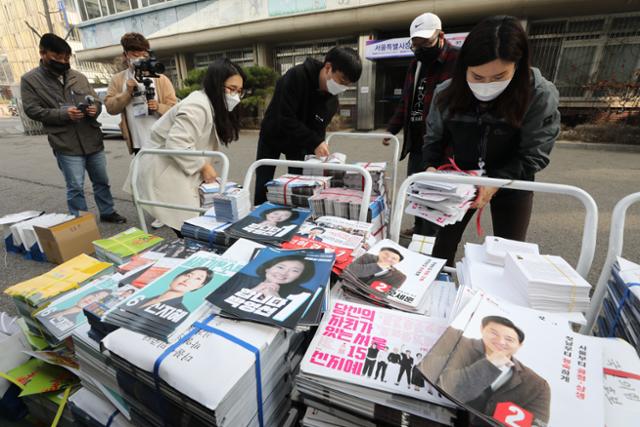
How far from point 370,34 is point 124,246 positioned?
1155 cm

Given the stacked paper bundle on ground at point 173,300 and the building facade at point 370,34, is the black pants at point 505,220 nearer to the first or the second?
the stacked paper bundle on ground at point 173,300

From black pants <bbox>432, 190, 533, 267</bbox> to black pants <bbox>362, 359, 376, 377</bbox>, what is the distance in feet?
4.00

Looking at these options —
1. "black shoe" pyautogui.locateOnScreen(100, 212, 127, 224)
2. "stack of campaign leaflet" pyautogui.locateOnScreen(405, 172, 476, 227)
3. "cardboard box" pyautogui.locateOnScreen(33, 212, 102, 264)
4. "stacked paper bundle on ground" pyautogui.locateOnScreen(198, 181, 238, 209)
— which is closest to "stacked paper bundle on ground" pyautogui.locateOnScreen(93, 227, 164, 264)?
"stacked paper bundle on ground" pyautogui.locateOnScreen(198, 181, 238, 209)

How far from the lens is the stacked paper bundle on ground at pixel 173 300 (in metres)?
0.83

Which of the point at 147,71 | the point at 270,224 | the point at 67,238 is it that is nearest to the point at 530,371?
the point at 270,224

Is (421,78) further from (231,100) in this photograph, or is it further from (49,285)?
(49,285)

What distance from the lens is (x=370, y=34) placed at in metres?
11.0

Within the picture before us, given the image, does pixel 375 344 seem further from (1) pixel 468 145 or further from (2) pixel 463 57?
(2) pixel 463 57

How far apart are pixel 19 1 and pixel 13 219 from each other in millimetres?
52156

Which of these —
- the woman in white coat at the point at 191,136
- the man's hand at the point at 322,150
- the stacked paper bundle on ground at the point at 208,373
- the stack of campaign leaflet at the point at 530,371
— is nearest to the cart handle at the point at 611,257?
the stack of campaign leaflet at the point at 530,371

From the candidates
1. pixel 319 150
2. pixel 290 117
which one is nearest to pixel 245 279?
pixel 319 150

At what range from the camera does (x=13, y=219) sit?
303cm

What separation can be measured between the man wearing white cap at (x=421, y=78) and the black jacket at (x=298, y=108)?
65 centimetres

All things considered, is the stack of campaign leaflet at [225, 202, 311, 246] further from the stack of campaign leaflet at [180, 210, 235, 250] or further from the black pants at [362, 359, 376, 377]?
the black pants at [362, 359, 376, 377]
